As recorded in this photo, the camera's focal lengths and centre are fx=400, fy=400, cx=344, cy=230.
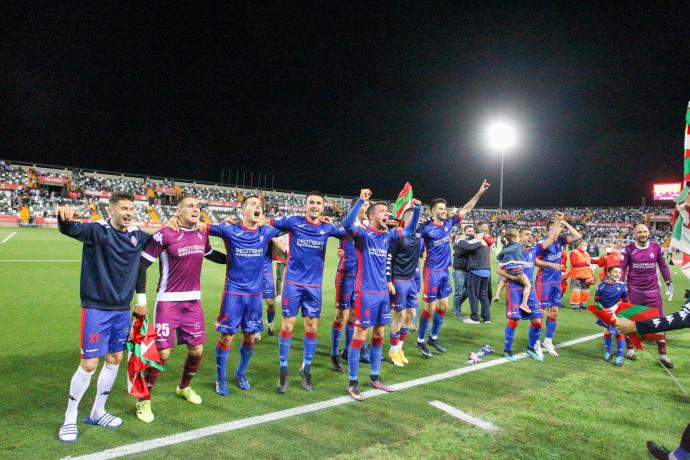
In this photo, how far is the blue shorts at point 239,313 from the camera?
4.89m

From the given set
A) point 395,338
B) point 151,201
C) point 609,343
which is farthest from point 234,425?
point 151,201

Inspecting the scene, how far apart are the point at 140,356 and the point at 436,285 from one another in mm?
4905

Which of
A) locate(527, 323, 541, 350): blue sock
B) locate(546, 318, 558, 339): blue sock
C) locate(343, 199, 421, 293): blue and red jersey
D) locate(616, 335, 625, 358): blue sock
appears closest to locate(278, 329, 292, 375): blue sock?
locate(343, 199, 421, 293): blue and red jersey

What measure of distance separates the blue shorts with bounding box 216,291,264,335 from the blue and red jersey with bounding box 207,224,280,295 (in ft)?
0.24

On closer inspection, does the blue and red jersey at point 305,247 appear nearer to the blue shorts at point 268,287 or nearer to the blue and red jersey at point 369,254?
the blue and red jersey at point 369,254

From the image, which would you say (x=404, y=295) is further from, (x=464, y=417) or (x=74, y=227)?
(x=74, y=227)

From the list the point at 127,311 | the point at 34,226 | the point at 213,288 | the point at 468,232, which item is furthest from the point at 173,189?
the point at 127,311

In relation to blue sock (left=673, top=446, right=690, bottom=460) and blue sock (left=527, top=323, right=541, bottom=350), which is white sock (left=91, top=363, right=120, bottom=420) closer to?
blue sock (left=673, top=446, right=690, bottom=460)

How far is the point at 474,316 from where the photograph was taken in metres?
10.0

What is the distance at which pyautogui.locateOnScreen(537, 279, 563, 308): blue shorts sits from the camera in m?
7.58

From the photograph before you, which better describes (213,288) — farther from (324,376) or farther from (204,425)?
(204,425)

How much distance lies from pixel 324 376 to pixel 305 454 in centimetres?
215

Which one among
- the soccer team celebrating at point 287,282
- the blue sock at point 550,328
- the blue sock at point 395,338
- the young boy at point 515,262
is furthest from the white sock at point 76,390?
the blue sock at point 550,328

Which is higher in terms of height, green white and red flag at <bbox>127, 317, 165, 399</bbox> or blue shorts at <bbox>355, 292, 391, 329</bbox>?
blue shorts at <bbox>355, 292, 391, 329</bbox>
